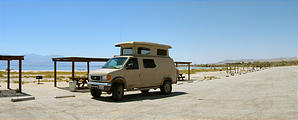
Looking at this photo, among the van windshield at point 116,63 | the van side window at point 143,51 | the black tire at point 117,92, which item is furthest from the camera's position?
the van side window at point 143,51

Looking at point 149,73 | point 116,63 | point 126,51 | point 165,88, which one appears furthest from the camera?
point 165,88

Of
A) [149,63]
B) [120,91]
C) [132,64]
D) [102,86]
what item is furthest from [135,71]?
[102,86]

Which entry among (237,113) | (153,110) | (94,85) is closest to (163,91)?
(94,85)

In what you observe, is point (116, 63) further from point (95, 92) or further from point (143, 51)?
point (95, 92)

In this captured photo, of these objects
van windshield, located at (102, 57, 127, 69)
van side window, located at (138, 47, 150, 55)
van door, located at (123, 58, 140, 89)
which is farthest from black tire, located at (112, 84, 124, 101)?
van side window, located at (138, 47, 150, 55)

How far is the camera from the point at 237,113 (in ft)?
28.1

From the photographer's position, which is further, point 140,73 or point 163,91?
point 163,91

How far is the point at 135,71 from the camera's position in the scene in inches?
505

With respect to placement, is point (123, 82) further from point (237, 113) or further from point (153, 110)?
point (237, 113)

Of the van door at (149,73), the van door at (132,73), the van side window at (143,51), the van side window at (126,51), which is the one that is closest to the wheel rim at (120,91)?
the van door at (132,73)

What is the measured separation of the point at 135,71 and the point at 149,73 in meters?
1.05

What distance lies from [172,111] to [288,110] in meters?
4.21

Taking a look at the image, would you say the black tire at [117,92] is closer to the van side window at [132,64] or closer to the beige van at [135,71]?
the beige van at [135,71]

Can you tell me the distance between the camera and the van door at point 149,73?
13.3 meters
